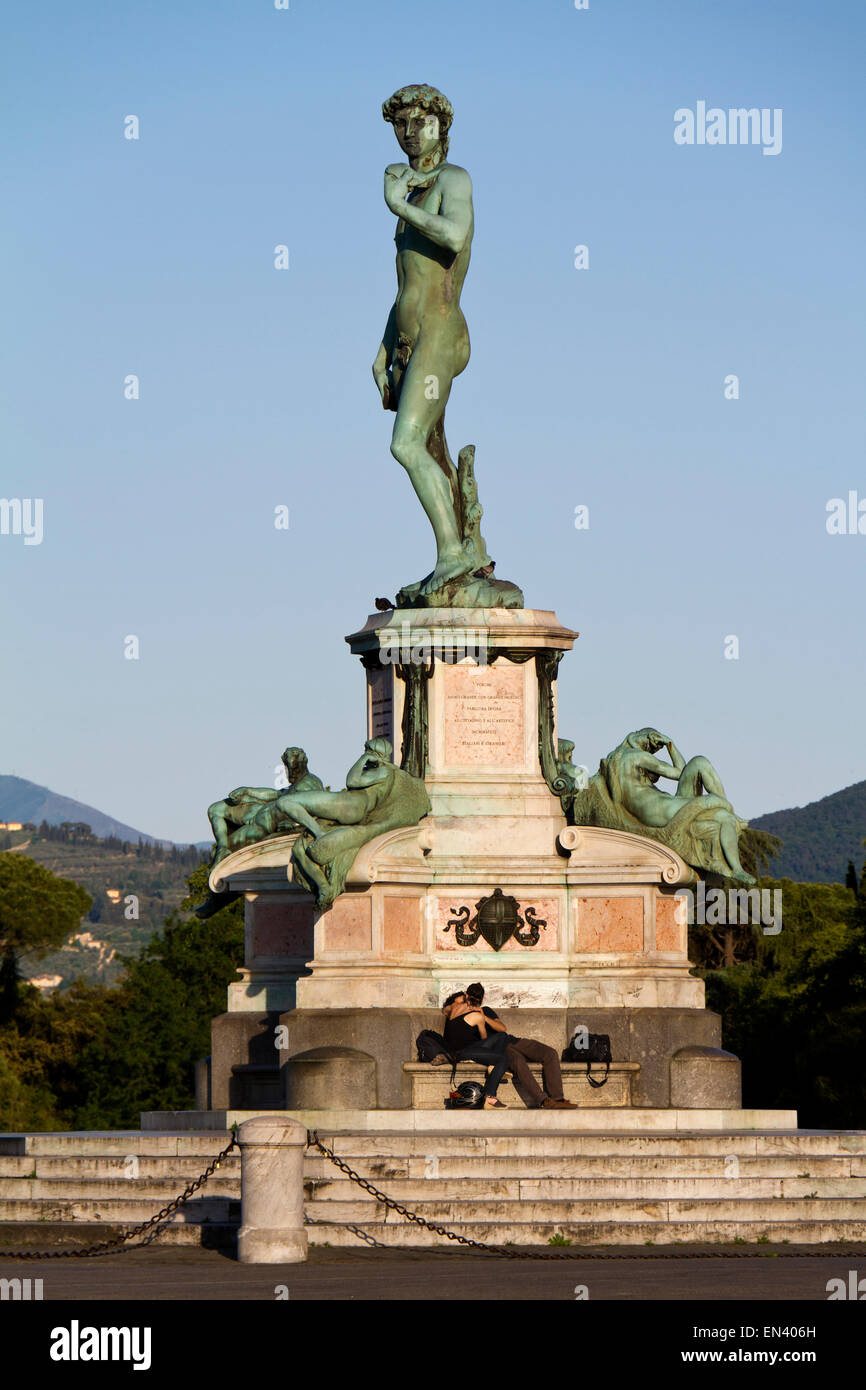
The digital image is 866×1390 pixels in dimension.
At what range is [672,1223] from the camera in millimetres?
18844

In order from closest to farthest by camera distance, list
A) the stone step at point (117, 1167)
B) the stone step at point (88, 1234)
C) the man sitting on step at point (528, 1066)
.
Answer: the stone step at point (88, 1234), the stone step at point (117, 1167), the man sitting on step at point (528, 1066)

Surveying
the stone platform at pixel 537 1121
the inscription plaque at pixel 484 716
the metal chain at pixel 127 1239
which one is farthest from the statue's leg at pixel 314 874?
the metal chain at pixel 127 1239

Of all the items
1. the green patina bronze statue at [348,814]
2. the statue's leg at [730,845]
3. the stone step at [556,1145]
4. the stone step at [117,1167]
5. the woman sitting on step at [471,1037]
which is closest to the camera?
the stone step at [556,1145]

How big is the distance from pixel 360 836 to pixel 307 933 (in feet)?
6.14

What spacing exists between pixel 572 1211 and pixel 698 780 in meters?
7.10

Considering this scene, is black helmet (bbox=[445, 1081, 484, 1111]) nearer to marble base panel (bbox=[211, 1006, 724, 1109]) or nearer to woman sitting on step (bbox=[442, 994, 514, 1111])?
woman sitting on step (bbox=[442, 994, 514, 1111])

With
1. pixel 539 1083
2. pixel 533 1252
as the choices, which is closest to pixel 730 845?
pixel 539 1083

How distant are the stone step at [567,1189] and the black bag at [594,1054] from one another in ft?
13.2

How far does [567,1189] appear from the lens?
19.3 metres

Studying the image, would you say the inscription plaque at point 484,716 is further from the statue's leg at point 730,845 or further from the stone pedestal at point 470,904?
the statue's leg at point 730,845

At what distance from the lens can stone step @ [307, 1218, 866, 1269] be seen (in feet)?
61.0

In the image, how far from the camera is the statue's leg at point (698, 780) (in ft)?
82.4

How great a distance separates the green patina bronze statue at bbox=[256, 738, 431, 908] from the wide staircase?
338cm
